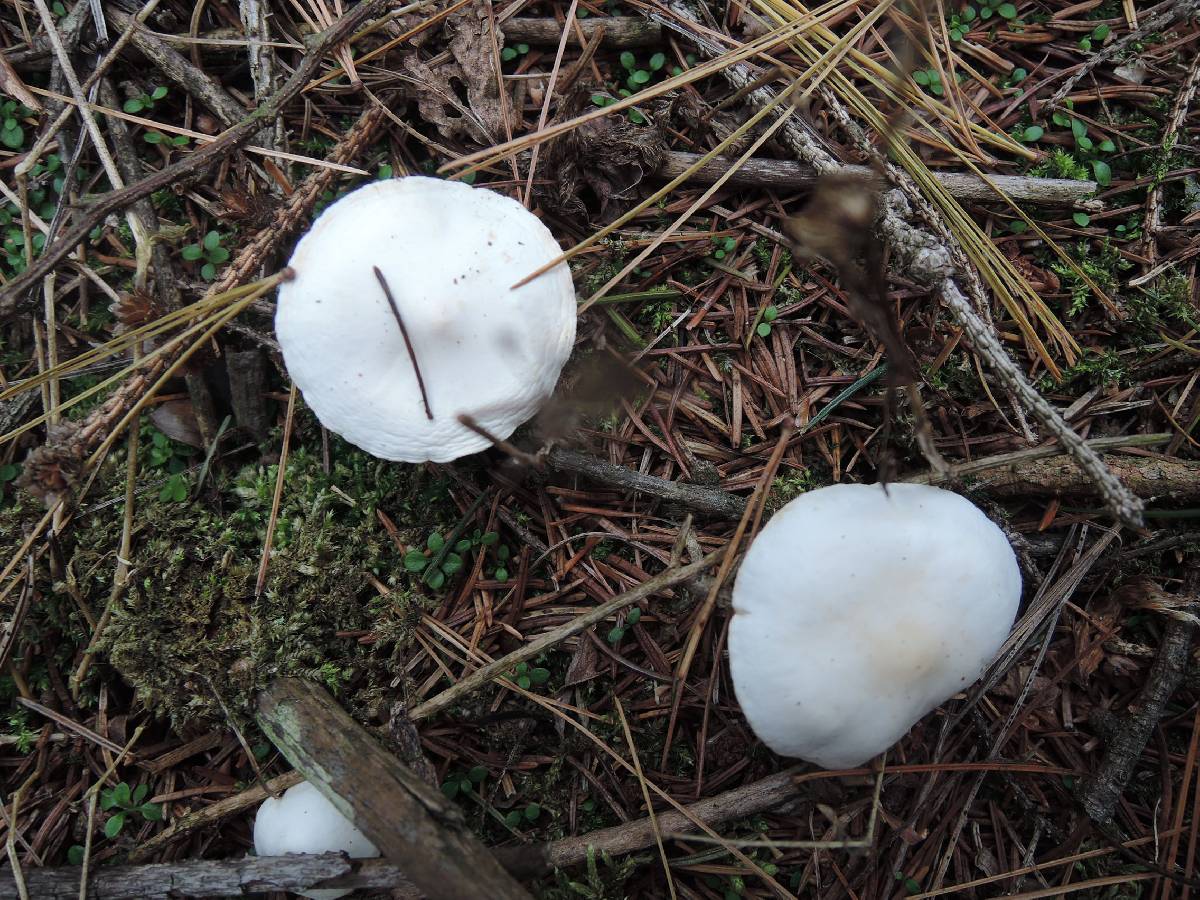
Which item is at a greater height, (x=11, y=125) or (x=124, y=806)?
(x=11, y=125)

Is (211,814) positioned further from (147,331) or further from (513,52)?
(513,52)

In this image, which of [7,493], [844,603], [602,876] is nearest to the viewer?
[844,603]

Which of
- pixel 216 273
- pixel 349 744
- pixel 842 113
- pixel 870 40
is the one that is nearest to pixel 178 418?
pixel 216 273

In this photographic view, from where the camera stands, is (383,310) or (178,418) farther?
(178,418)

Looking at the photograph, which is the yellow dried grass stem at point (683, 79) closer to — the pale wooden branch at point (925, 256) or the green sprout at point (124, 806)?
the pale wooden branch at point (925, 256)

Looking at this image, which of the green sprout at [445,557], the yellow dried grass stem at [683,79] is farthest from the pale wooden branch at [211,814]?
the yellow dried grass stem at [683,79]

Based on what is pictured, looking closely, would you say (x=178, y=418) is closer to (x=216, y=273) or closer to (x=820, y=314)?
(x=216, y=273)

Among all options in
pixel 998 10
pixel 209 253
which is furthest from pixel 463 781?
pixel 998 10
